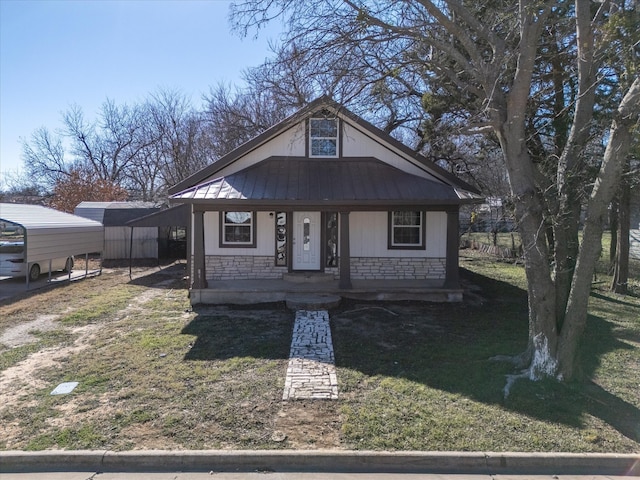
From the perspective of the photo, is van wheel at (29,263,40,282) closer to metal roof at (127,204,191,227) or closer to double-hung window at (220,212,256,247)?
metal roof at (127,204,191,227)

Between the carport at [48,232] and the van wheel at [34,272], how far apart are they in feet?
0.56

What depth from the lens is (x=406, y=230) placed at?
13281 mm

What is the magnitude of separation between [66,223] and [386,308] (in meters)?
13.1

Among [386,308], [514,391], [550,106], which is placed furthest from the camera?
[550,106]

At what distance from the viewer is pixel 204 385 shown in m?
6.09

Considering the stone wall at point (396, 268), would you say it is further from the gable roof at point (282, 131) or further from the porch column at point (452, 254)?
the gable roof at point (282, 131)

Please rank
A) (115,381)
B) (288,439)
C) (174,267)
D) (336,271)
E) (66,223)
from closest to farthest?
(288,439) < (115,381) < (336,271) < (66,223) < (174,267)

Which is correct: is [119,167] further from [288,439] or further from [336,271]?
[288,439]

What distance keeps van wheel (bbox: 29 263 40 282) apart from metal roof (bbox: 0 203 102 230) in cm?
172

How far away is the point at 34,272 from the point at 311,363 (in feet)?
44.1

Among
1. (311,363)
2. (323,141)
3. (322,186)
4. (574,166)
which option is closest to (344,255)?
(322,186)

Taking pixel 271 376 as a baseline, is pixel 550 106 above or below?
above

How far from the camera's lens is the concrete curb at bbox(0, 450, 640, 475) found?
4234 millimetres

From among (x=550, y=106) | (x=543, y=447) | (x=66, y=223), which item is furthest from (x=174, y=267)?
(x=543, y=447)
